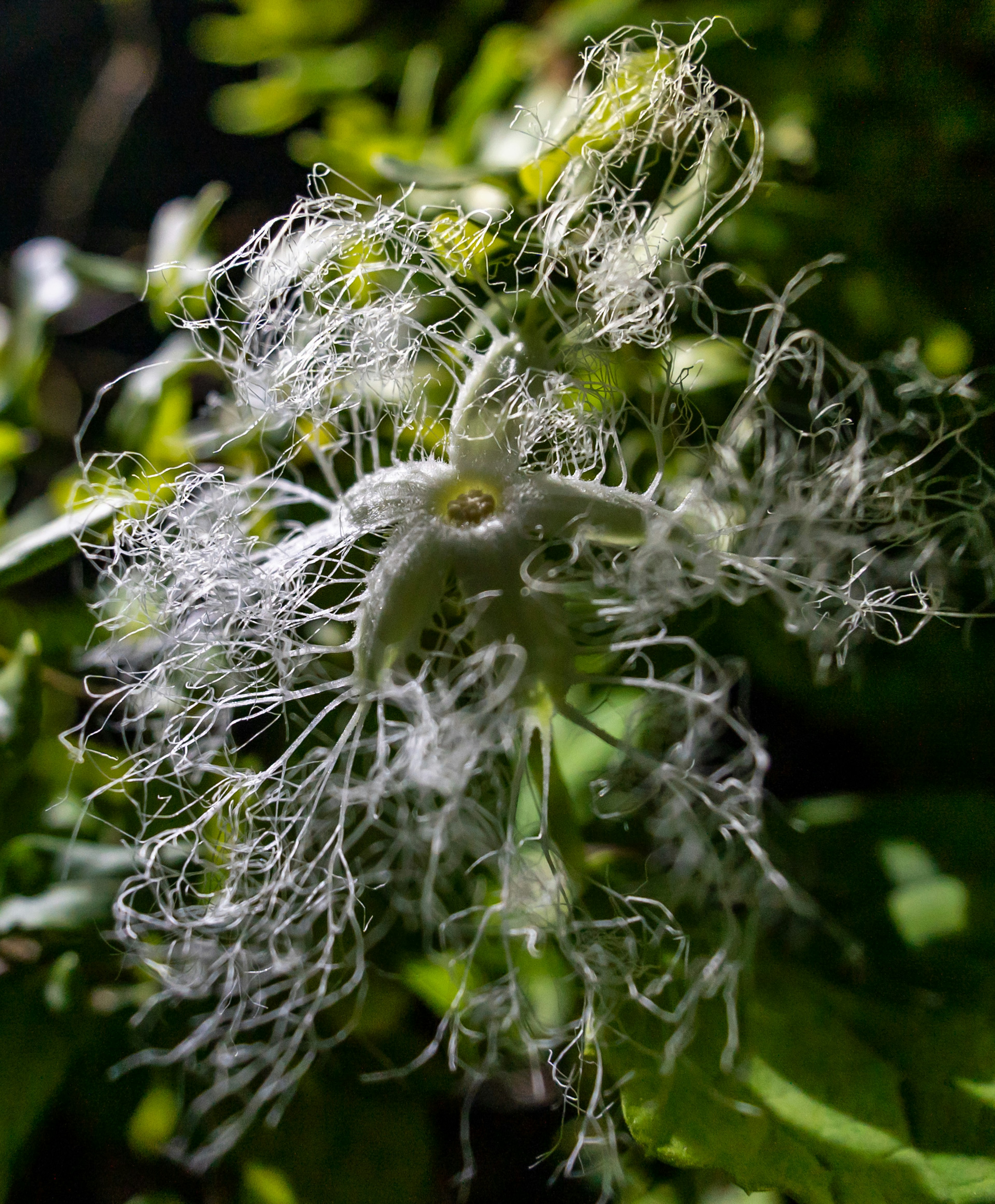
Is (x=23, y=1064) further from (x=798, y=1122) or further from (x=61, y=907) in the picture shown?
(x=798, y=1122)

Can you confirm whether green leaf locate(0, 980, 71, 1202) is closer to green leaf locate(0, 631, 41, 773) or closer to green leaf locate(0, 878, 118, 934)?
green leaf locate(0, 878, 118, 934)

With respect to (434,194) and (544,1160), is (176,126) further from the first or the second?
(544,1160)

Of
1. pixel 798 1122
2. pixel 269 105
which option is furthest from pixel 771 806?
pixel 269 105

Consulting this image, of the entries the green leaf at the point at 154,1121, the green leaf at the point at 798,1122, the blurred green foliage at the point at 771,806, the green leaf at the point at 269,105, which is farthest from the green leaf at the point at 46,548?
the green leaf at the point at 269,105

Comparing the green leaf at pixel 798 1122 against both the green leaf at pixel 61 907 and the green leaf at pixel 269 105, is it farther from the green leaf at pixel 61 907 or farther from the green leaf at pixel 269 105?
the green leaf at pixel 269 105

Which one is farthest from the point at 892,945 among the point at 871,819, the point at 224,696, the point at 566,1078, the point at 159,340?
the point at 159,340

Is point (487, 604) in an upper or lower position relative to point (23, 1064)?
upper
